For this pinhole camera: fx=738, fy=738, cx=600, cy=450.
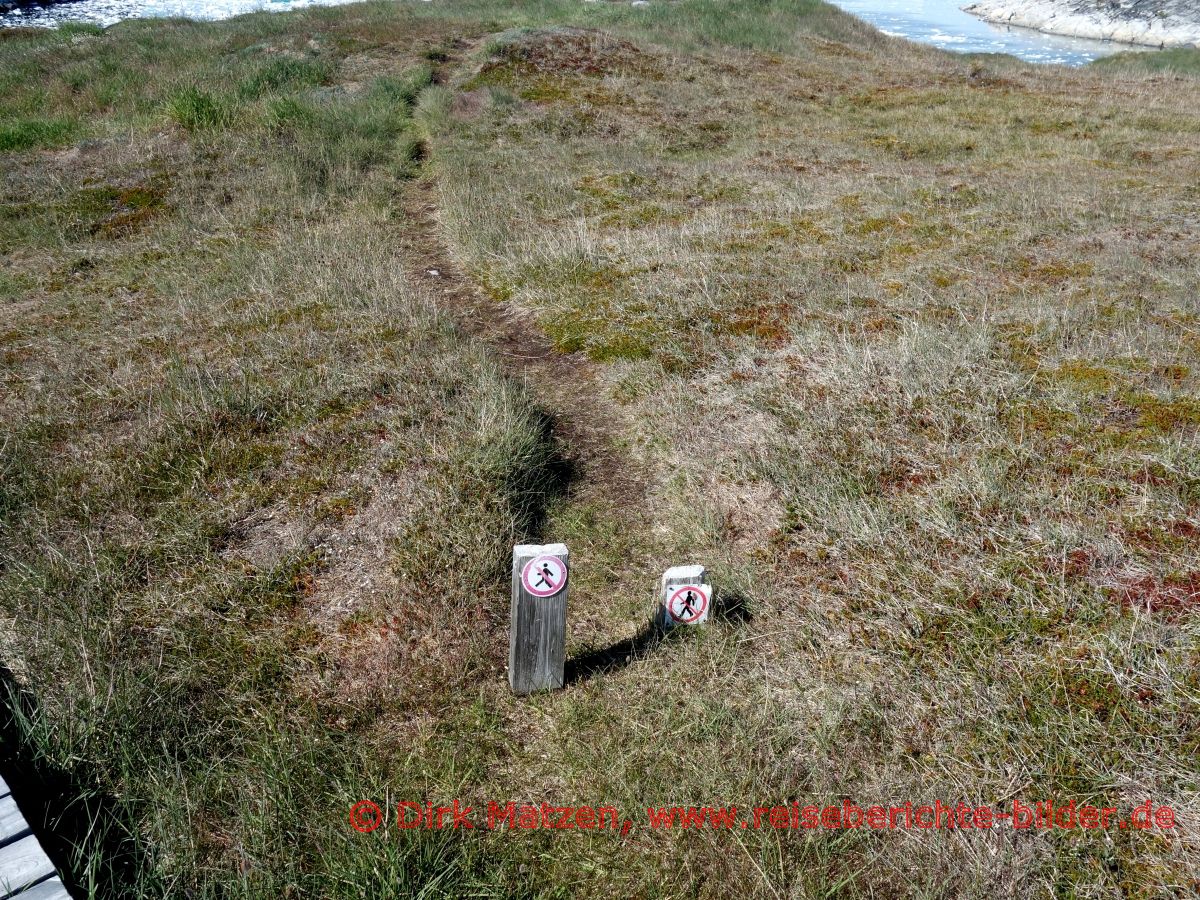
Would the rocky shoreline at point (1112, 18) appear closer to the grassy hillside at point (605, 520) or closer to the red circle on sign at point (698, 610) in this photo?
the grassy hillside at point (605, 520)

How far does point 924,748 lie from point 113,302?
9971mm

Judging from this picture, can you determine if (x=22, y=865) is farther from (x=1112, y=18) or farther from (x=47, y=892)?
(x=1112, y=18)

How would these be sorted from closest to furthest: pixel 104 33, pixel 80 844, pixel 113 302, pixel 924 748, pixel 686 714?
pixel 80 844, pixel 924 748, pixel 686 714, pixel 113 302, pixel 104 33

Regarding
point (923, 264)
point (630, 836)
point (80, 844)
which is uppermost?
point (923, 264)

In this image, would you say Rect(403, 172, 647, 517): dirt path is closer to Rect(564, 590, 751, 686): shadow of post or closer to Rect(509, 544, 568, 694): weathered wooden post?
Rect(564, 590, 751, 686): shadow of post

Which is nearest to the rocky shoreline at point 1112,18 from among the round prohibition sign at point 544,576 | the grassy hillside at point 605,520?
the grassy hillside at point 605,520

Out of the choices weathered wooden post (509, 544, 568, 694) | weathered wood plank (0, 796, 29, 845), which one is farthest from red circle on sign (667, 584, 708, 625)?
weathered wood plank (0, 796, 29, 845)

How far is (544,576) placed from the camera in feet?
11.9

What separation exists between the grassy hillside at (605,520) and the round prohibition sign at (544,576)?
77 centimetres

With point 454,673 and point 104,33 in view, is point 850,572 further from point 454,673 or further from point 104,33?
point 104,33

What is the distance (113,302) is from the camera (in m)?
9.14

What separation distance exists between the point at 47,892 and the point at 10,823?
0.40m

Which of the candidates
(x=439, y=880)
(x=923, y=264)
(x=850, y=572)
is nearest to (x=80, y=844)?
(x=439, y=880)

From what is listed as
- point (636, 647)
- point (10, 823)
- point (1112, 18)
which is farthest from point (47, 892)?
point (1112, 18)
